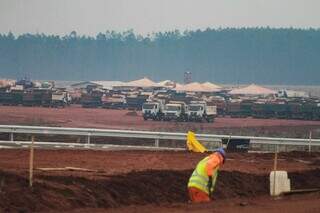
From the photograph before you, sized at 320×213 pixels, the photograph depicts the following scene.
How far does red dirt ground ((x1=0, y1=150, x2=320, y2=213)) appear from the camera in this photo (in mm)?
13992

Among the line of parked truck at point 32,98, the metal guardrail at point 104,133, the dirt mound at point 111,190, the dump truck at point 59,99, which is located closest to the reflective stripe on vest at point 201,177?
the dirt mound at point 111,190

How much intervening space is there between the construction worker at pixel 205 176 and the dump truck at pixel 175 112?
3958cm

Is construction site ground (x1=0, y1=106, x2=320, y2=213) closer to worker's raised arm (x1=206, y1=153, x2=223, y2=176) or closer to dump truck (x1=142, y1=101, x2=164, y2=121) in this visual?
worker's raised arm (x1=206, y1=153, x2=223, y2=176)

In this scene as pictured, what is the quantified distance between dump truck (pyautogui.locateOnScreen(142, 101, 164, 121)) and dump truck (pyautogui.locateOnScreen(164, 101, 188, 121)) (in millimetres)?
399

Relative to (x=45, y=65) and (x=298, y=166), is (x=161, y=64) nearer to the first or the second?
(x=45, y=65)

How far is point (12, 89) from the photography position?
6875 centimetres

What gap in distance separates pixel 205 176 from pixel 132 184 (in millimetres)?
2711

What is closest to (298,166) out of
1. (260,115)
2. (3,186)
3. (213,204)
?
(213,204)

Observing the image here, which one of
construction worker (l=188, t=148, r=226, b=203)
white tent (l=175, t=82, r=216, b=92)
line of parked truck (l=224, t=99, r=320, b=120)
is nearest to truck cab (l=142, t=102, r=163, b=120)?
line of parked truck (l=224, t=99, r=320, b=120)

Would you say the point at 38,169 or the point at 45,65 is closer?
the point at 38,169

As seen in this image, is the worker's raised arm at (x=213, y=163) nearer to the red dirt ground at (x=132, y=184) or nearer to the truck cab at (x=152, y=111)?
Result: the red dirt ground at (x=132, y=184)

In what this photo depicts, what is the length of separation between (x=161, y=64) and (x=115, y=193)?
183 meters

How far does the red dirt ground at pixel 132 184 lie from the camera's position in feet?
45.9

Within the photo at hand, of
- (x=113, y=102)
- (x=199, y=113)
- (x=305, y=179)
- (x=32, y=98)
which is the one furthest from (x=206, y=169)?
(x=113, y=102)
